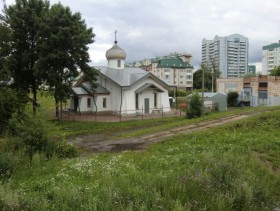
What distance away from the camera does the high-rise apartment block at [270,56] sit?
132 metres

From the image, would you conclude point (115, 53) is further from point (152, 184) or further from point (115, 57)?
point (152, 184)

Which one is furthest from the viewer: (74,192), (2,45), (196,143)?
(2,45)

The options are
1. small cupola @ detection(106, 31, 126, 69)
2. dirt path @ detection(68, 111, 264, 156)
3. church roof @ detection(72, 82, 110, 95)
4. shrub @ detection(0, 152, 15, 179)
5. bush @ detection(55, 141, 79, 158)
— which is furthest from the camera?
small cupola @ detection(106, 31, 126, 69)

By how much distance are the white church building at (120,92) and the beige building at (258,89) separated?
1715 centimetres

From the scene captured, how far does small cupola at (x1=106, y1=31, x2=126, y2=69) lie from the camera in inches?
1471

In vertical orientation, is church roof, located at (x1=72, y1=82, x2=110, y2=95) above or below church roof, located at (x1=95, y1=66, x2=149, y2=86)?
below

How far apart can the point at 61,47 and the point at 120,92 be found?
29.6 feet

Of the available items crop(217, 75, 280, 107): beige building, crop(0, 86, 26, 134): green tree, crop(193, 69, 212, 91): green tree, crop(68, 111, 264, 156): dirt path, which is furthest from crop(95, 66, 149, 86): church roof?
crop(193, 69, 212, 91): green tree

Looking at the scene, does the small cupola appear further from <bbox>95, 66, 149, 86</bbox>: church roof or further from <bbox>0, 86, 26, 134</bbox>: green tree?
<bbox>0, 86, 26, 134</bbox>: green tree

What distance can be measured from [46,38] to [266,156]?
66.6 feet

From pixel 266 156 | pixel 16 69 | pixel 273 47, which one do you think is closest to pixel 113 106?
pixel 16 69

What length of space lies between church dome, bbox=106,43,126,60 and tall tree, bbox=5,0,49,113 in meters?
10.9

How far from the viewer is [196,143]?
14.2 metres

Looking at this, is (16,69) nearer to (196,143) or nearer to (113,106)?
(113,106)
